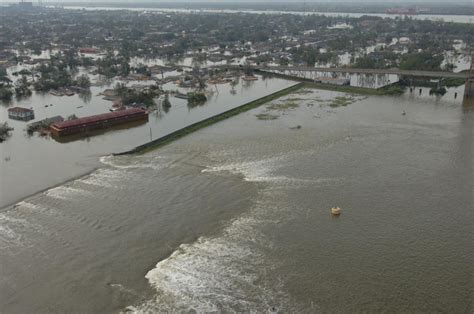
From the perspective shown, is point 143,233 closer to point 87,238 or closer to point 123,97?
point 87,238

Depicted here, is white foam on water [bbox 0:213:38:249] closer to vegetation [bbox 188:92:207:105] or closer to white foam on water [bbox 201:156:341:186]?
white foam on water [bbox 201:156:341:186]

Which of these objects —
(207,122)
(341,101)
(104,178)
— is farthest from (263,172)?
(341,101)

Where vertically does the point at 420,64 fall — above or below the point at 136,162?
above

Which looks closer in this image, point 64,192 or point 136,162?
point 64,192

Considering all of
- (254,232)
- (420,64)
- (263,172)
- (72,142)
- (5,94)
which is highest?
(420,64)

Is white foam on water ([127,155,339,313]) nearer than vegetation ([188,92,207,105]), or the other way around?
white foam on water ([127,155,339,313])

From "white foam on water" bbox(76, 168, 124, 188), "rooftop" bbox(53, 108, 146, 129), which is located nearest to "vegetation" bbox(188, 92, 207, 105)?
"rooftop" bbox(53, 108, 146, 129)

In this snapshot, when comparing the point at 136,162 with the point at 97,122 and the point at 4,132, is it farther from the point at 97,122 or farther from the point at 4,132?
the point at 4,132

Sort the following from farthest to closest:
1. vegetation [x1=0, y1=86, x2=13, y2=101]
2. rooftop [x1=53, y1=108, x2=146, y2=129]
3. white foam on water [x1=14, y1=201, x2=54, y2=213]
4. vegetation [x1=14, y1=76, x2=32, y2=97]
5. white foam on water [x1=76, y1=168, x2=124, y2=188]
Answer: vegetation [x1=14, y1=76, x2=32, y2=97] < vegetation [x1=0, y1=86, x2=13, y2=101] < rooftop [x1=53, y1=108, x2=146, y2=129] < white foam on water [x1=76, y1=168, x2=124, y2=188] < white foam on water [x1=14, y1=201, x2=54, y2=213]
